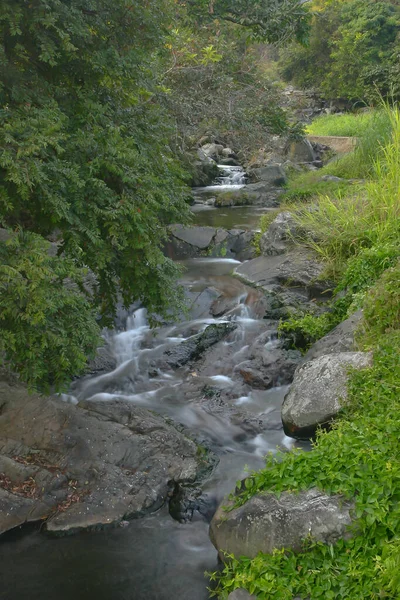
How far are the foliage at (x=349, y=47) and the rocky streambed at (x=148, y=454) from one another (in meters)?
21.7

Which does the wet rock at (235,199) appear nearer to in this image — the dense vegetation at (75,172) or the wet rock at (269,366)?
the wet rock at (269,366)

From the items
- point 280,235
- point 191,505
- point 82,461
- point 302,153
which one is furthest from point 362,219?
point 302,153

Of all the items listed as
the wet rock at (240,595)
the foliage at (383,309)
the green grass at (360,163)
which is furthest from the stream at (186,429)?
the green grass at (360,163)

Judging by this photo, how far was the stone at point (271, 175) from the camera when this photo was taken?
19.5 metres

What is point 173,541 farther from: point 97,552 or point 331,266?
point 331,266

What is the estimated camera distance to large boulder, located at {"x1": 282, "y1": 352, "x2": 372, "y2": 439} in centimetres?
518

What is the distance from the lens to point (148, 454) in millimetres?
5395

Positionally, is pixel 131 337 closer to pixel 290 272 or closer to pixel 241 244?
pixel 290 272

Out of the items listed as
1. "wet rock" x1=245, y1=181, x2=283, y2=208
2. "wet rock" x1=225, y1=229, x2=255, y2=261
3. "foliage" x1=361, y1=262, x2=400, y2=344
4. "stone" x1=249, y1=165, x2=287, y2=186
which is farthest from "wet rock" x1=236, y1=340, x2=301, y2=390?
"stone" x1=249, y1=165, x2=287, y2=186

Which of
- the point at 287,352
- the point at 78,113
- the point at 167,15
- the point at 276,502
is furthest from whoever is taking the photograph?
the point at 287,352

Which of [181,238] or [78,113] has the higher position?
[78,113]

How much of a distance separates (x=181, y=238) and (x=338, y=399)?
754cm

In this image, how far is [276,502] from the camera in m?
3.92

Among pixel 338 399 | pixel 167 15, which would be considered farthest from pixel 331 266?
pixel 167 15
